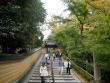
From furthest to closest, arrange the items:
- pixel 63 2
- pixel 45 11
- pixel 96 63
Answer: pixel 63 2
pixel 45 11
pixel 96 63

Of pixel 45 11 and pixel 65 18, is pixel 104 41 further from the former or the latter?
pixel 65 18

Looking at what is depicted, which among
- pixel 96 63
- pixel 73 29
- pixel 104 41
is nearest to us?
pixel 104 41

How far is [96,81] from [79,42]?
587cm

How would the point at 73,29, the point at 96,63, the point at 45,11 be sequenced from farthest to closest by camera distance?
the point at 73,29 → the point at 45,11 → the point at 96,63

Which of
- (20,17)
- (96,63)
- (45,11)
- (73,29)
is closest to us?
(20,17)

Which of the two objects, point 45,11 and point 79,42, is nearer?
point 45,11

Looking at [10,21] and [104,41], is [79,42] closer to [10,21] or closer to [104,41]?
[104,41]

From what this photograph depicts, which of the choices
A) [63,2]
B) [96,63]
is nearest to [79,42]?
[63,2]

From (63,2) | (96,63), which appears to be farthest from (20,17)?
(63,2)

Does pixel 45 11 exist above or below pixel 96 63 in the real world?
above

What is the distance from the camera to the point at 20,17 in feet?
49.0

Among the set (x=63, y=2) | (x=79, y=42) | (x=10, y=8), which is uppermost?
(x=63, y=2)

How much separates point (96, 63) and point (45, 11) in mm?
5655

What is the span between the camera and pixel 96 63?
1864 cm
